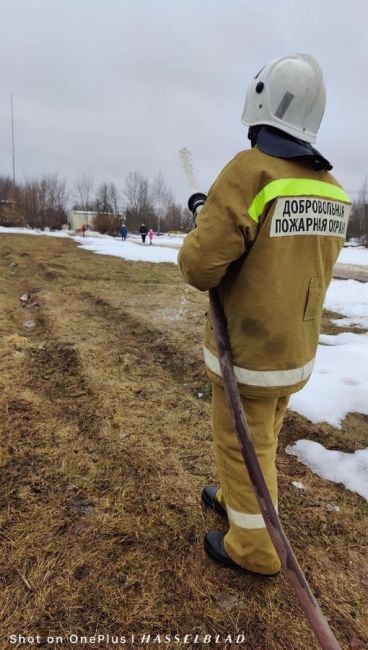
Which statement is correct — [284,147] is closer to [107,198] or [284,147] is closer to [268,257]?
[268,257]

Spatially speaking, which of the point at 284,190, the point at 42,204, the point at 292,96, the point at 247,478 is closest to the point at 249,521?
the point at 247,478

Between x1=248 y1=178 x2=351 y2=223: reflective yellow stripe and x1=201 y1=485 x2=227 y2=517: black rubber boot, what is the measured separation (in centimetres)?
164

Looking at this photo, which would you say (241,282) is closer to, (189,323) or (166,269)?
(189,323)

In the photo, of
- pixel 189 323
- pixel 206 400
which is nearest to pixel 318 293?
pixel 206 400

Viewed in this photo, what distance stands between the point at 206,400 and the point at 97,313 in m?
3.71

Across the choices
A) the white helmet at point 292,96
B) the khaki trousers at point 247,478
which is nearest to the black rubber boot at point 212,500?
the khaki trousers at point 247,478

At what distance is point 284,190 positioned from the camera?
157cm

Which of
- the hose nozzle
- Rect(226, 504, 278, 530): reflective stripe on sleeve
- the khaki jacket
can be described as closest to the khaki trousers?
Rect(226, 504, 278, 530): reflective stripe on sleeve

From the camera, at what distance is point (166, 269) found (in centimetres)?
1390

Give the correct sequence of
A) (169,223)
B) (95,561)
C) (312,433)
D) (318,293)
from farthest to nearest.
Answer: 1. (169,223)
2. (312,433)
3. (95,561)
4. (318,293)

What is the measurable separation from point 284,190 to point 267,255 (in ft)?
0.84

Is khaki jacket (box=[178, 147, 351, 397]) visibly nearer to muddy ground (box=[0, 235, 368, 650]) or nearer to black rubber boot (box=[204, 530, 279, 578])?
black rubber boot (box=[204, 530, 279, 578])

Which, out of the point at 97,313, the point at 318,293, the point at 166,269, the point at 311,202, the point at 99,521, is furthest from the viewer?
the point at 166,269

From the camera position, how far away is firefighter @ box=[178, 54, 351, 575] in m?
1.57
